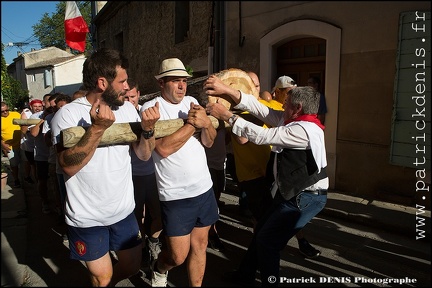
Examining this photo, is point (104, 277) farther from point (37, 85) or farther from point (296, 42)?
point (296, 42)

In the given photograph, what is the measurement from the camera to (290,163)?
234cm

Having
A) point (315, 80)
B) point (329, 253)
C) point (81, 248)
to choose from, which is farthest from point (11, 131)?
point (329, 253)

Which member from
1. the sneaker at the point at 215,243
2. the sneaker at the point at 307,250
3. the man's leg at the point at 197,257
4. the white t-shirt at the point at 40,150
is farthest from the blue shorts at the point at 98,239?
the white t-shirt at the point at 40,150

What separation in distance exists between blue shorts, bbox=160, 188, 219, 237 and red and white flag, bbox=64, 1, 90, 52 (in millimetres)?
1499

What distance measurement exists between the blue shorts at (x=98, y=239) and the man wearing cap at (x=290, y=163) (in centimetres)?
97

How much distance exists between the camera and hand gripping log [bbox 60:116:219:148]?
1790 mm

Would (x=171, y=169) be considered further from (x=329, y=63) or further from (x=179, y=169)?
(x=329, y=63)

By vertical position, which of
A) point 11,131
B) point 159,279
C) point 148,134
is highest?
point 148,134

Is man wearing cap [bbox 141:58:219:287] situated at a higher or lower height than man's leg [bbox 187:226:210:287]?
higher

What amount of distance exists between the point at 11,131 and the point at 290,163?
5.33m

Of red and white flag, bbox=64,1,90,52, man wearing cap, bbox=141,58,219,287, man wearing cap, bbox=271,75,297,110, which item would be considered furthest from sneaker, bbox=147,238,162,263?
red and white flag, bbox=64,1,90,52

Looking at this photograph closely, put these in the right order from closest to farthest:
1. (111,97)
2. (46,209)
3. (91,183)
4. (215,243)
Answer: (91,183) < (111,97) < (215,243) < (46,209)

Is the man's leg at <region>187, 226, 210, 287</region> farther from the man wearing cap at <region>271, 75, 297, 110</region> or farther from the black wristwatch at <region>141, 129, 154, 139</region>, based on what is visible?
the man wearing cap at <region>271, 75, 297, 110</region>

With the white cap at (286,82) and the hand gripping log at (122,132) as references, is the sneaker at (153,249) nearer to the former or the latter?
the hand gripping log at (122,132)
